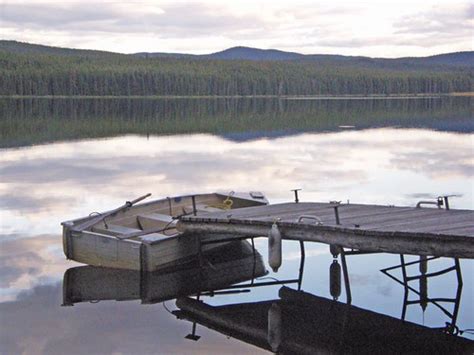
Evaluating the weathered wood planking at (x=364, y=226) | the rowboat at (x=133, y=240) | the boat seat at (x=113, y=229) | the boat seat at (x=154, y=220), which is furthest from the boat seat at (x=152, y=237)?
the boat seat at (x=154, y=220)

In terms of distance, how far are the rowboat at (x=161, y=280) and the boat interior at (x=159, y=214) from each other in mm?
→ 618

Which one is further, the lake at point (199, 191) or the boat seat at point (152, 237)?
the boat seat at point (152, 237)

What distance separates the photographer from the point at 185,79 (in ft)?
455

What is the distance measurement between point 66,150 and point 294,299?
83.6 feet

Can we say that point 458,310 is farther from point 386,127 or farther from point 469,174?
point 386,127

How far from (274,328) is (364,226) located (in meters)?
1.87

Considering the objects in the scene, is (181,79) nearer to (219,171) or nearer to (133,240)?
(219,171)

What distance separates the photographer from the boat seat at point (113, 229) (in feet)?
45.9

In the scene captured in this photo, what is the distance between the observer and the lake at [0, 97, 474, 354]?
1100cm

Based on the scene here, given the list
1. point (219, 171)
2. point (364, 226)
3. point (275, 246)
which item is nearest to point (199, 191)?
point (219, 171)

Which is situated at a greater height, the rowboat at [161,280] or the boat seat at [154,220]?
the boat seat at [154,220]

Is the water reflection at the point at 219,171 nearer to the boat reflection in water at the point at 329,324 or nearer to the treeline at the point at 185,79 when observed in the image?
the boat reflection in water at the point at 329,324

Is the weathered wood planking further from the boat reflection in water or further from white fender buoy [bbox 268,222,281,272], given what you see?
the boat reflection in water

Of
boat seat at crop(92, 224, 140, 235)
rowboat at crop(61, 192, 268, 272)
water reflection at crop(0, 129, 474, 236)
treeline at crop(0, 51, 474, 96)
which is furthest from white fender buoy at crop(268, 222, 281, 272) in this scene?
treeline at crop(0, 51, 474, 96)
